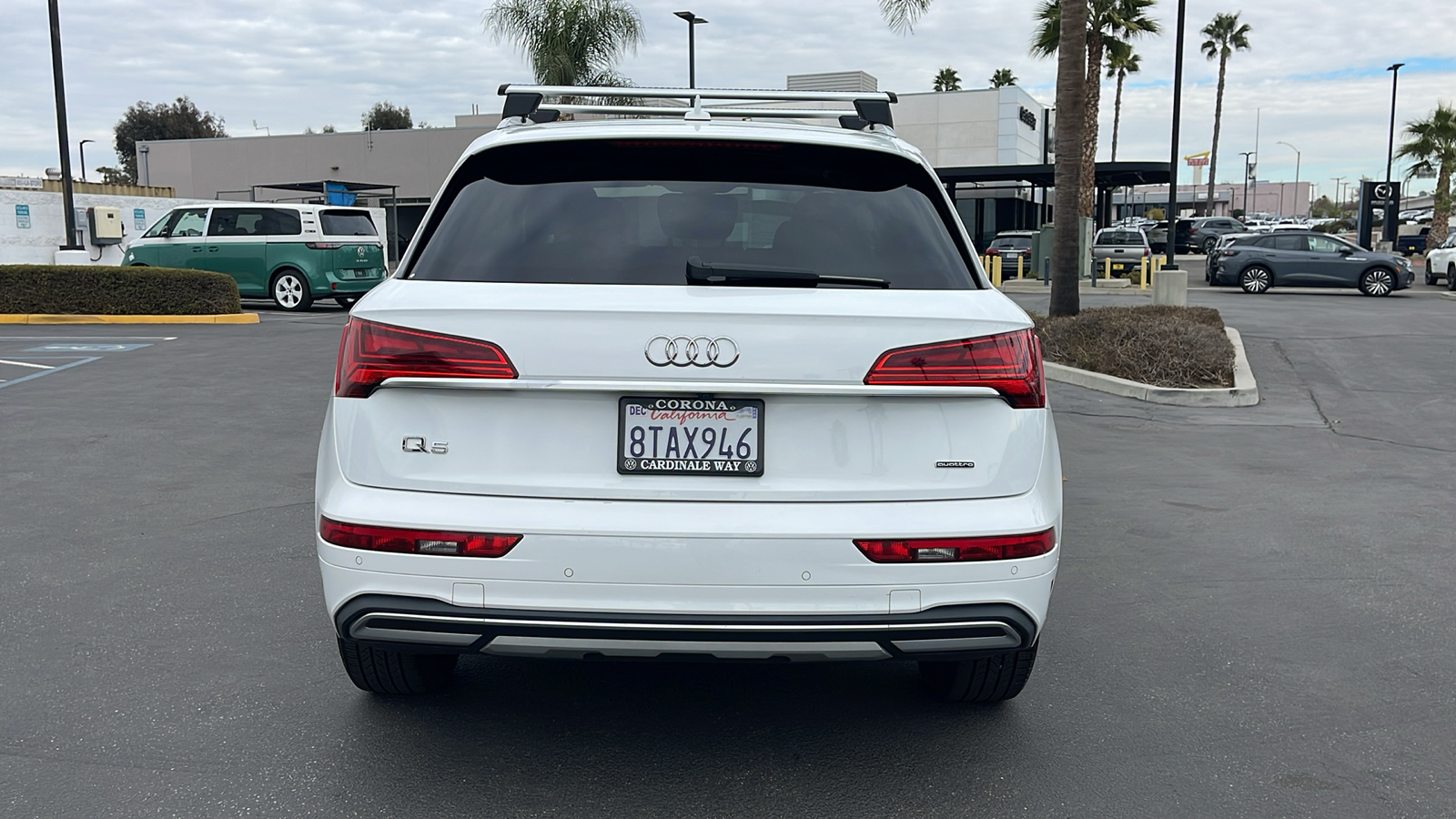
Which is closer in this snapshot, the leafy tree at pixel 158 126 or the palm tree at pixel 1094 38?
the palm tree at pixel 1094 38

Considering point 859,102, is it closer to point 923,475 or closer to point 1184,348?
point 923,475

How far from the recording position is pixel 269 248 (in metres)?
21.7

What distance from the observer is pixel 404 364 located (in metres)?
3.18

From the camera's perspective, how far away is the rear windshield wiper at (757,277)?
326 centimetres

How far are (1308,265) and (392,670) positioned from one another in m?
29.7

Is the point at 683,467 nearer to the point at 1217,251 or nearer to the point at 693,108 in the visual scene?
the point at 693,108

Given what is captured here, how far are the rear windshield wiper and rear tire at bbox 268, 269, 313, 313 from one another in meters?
19.9

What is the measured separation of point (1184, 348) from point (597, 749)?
33.4 feet

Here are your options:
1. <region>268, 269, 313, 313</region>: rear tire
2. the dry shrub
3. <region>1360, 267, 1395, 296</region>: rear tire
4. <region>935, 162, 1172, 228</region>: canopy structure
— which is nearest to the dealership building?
<region>935, 162, 1172, 228</region>: canopy structure

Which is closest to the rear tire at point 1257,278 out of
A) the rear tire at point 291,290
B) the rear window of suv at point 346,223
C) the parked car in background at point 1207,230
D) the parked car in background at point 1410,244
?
the rear window of suv at point 346,223

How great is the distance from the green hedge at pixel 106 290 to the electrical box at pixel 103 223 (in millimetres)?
12328

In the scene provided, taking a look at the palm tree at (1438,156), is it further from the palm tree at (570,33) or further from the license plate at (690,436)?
the license plate at (690,436)

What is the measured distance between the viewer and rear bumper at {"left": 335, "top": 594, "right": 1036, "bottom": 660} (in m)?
3.13

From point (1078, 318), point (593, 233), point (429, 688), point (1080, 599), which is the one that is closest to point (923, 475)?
point (593, 233)
